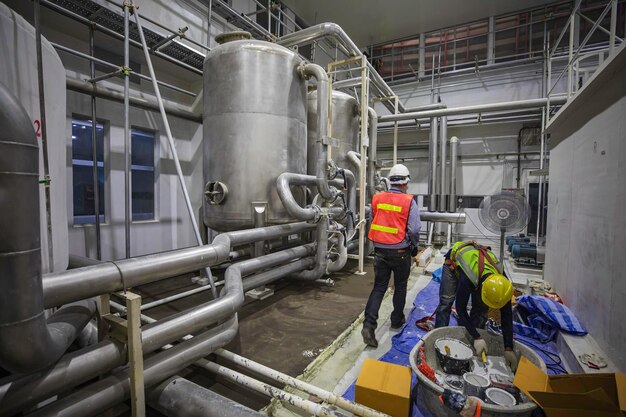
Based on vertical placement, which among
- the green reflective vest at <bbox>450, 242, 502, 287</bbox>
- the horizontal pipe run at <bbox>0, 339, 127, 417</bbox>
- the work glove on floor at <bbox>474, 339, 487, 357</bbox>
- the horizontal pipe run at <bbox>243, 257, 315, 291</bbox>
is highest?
the green reflective vest at <bbox>450, 242, 502, 287</bbox>

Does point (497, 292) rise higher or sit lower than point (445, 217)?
lower

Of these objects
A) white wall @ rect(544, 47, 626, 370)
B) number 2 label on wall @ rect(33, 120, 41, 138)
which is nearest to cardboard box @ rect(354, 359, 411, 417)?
white wall @ rect(544, 47, 626, 370)

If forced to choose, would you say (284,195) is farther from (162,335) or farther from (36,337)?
(36,337)

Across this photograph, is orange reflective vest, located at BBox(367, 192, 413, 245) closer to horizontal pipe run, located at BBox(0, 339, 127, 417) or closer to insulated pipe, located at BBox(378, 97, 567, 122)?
horizontal pipe run, located at BBox(0, 339, 127, 417)

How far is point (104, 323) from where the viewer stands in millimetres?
1618

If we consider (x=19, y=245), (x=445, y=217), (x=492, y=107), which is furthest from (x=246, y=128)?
(x=492, y=107)

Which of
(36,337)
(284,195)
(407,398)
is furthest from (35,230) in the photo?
(284,195)

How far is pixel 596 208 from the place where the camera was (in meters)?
2.55

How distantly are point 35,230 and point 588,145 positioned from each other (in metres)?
4.06

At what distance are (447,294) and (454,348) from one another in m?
0.48

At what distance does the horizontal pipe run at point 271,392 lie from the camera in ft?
5.07

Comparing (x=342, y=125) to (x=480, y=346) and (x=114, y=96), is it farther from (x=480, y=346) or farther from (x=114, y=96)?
(x=480, y=346)

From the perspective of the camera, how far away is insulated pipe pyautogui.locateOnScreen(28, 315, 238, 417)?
1383mm

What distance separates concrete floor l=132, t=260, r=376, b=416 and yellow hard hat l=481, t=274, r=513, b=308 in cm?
137
